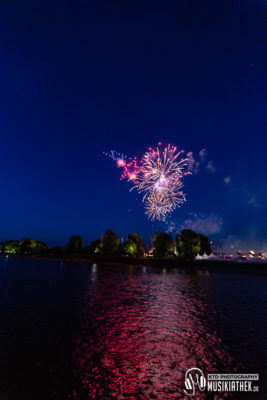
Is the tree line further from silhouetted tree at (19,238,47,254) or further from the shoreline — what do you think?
the shoreline

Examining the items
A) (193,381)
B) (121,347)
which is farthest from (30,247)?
(193,381)

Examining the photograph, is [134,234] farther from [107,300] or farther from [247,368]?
[247,368]

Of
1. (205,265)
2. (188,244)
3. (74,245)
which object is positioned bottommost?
(205,265)

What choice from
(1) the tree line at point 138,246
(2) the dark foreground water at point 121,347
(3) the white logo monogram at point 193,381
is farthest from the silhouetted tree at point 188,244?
(3) the white logo monogram at point 193,381

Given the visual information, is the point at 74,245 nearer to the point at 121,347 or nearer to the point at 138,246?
the point at 138,246

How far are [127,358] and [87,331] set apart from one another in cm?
430

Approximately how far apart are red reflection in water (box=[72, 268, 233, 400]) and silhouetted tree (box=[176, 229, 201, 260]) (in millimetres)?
77745

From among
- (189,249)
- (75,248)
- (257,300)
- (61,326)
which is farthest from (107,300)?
(75,248)

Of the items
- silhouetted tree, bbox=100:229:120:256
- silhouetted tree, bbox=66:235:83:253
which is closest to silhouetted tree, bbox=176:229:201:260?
silhouetted tree, bbox=100:229:120:256

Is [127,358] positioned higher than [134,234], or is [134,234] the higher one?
[134,234]

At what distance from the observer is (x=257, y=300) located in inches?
885

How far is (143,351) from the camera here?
401 inches

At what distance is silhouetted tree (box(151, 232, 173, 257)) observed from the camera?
353ft

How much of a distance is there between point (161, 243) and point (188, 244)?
1755 cm
